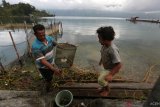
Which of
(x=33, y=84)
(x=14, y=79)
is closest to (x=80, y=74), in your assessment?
(x=33, y=84)

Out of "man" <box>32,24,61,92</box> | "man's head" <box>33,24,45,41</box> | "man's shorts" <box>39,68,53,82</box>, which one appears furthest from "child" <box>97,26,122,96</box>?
"man's shorts" <box>39,68,53,82</box>

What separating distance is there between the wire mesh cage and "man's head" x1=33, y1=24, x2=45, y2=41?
5.21 meters

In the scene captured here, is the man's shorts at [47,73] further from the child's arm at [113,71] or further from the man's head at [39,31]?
the child's arm at [113,71]

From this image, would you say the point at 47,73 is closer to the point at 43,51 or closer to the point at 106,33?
the point at 43,51

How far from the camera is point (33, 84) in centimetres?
671

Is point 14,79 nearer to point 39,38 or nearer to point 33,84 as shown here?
point 33,84

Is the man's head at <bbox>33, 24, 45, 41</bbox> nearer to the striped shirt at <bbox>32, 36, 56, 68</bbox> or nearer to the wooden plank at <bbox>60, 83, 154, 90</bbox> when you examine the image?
the striped shirt at <bbox>32, 36, 56, 68</bbox>

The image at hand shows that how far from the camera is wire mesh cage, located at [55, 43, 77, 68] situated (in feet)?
36.4

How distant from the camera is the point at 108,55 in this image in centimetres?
442

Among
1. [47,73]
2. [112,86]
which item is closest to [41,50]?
[47,73]

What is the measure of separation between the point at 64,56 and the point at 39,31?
7.52m

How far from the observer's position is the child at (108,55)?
4.04m

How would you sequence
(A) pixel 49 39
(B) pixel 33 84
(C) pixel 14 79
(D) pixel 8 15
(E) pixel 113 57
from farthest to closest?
1. (D) pixel 8 15
2. (C) pixel 14 79
3. (B) pixel 33 84
4. (A) pixel 49 39
5. (E) pixel 113 57

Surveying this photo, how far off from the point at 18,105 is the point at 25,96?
0.48m
